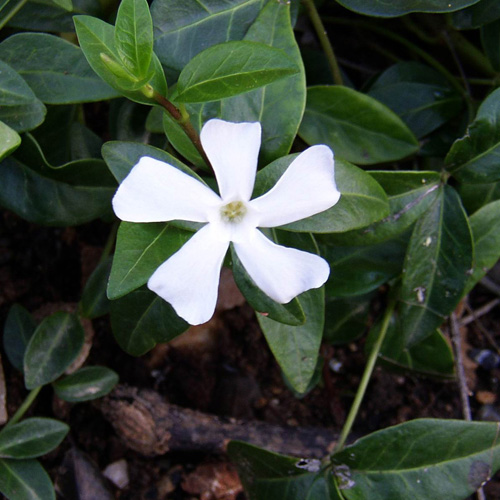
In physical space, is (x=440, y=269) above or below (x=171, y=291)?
below

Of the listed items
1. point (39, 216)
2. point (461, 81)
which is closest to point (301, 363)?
point (39, 216)

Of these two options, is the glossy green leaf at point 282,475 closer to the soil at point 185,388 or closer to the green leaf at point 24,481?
the soil at point 185,388

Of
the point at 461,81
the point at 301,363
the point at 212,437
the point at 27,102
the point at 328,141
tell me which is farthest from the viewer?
the point at 461,81

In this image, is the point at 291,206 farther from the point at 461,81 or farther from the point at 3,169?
the point at 461,81

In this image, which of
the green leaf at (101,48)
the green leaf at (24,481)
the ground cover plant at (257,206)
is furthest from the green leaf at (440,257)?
the green leaf at (24,481)

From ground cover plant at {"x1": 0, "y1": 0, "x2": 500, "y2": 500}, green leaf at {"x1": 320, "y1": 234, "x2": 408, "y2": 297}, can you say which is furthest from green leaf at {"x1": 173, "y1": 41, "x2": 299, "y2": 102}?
green leaf at {"x1": 320, "y1": 234, "x2": 408, "y2": 297}

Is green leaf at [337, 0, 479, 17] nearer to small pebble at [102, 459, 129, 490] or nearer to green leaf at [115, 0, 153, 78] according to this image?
green leaf at [115, 0, 153, 78]

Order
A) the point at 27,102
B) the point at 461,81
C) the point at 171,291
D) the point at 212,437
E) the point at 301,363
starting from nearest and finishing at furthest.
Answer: the point at 171,291 < the point at 27,102 < the point at 301,363 < the point at 212,437 < the point at 461,81
